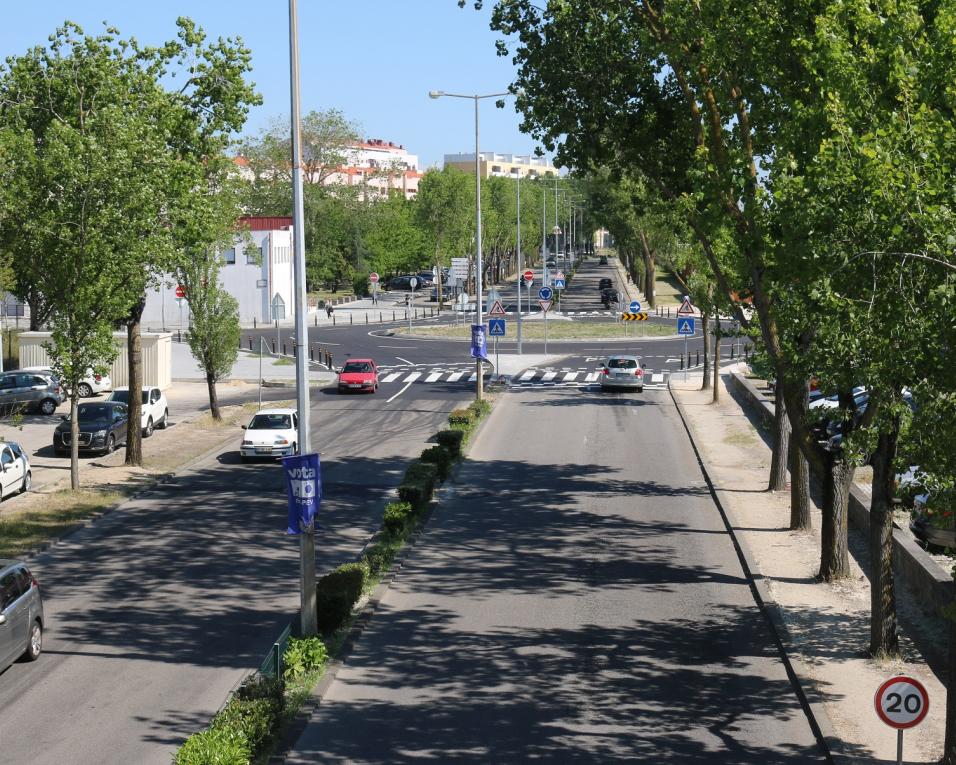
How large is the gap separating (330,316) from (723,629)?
7243 centimetres

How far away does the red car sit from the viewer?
46969mm

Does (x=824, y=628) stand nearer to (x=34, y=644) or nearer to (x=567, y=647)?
(x=567, y=647)

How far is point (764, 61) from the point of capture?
17.0 m

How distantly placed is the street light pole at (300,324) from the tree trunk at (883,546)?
24.1ft

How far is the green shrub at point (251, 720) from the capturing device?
11.9 meters

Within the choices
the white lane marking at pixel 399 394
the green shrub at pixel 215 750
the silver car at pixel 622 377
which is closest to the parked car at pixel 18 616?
the green shrub at pixel 215 750

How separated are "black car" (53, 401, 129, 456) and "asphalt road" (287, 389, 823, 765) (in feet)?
37.2

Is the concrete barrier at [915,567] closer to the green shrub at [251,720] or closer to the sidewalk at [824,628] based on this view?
the sidewalk at [824,628]

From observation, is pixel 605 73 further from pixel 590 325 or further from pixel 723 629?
pixel 590 325

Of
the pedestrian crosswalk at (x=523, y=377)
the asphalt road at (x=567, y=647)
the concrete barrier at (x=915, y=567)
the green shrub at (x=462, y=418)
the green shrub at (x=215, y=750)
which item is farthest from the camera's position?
the pedestrian crosswalk at (x=523, y=377)

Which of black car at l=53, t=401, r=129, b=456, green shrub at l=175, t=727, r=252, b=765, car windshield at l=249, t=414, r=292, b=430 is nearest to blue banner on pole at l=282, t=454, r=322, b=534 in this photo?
green shrub at l=175, t=727, r=252, b=765

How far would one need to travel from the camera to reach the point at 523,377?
52.3 m

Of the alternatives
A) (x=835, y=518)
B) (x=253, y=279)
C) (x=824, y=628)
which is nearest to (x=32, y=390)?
(x=835, y=518)

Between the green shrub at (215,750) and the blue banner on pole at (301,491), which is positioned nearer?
the green shrub at (215,750)
